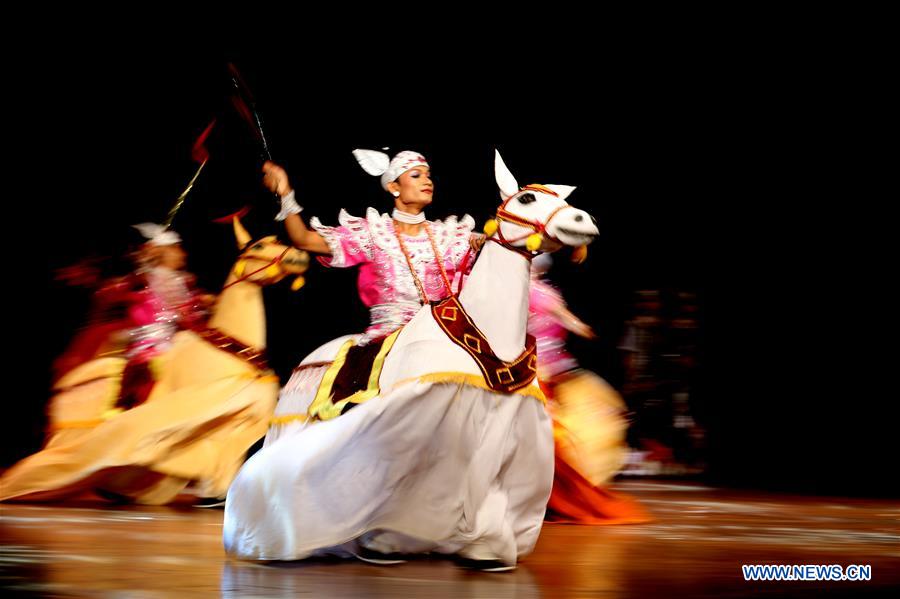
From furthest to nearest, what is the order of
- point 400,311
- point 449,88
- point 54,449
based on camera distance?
point 449,88 < point 54,449 < point 400,311

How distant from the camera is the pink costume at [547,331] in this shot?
228 inches

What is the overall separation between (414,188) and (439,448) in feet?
3.89

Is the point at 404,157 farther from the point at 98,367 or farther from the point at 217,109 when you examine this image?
the point at 217,109

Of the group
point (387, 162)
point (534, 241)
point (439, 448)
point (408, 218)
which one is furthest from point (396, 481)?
point (387, 162)

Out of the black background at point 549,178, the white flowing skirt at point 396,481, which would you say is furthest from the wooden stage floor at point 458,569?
the black background at point 549,178

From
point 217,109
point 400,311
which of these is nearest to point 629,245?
point 217,109

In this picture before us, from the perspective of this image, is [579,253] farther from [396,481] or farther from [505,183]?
[396,481]

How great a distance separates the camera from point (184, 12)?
267 inches

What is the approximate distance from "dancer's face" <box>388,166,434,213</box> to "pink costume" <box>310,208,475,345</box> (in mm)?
91

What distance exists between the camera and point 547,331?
6.00 meters

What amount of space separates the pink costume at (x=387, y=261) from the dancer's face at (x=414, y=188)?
9cm

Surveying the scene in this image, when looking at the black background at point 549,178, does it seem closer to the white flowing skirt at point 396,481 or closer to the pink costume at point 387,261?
the pink costume at point 387,261

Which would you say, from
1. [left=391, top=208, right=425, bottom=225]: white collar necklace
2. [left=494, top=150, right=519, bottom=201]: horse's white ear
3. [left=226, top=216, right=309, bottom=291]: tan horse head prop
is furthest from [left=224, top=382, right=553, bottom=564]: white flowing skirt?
[left=226, top=216, right=309, bottom=291]: tan horse head prop

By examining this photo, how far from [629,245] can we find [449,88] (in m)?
1.88
